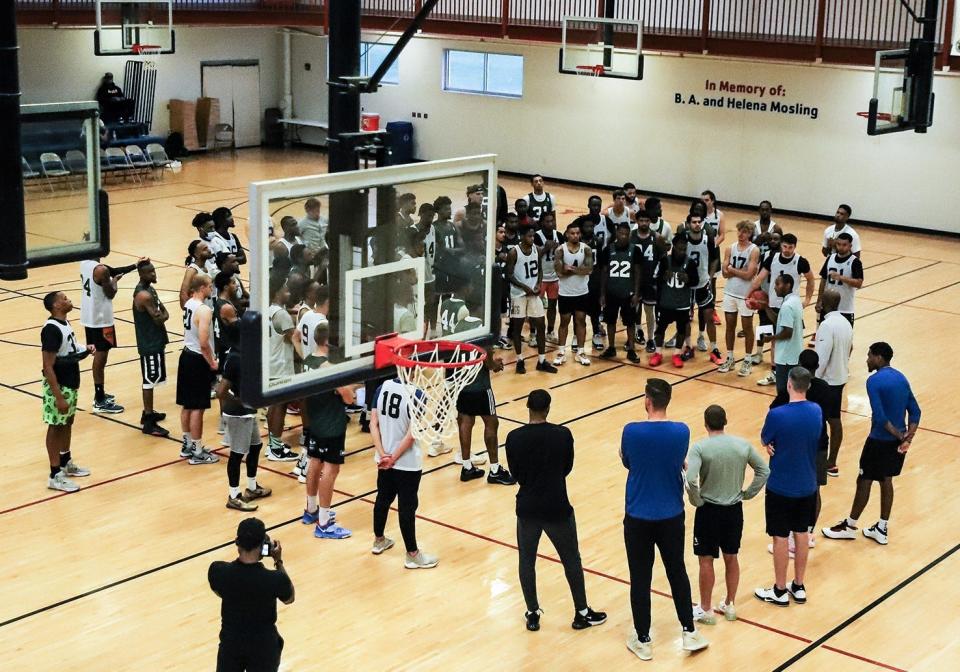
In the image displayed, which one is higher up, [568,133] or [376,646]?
[568,133]

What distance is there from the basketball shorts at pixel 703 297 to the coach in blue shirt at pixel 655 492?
270 inches

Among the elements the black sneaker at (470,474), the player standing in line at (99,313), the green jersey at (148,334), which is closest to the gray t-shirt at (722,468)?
the black sneaker at (470,474)

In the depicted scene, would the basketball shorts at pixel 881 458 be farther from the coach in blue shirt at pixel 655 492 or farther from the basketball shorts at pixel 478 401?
the basketball shorts at pixel 478 401

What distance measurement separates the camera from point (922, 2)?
892 inches

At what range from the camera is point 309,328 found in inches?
286

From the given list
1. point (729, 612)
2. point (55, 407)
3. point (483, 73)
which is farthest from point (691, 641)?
point (483, 73)

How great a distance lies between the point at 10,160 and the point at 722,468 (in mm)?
4623

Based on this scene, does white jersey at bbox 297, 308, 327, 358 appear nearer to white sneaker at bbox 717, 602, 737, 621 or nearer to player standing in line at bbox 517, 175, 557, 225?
white sneaker at bbox 717, 602, 737, 621

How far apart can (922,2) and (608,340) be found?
38.8 feet

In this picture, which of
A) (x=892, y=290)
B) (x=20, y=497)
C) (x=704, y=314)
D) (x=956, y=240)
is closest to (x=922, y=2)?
(x=956, y=240)

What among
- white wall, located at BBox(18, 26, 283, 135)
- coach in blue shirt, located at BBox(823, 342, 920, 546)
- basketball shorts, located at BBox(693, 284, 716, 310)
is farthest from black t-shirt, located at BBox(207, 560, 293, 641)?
white wall, located at BBox(18, 26, 283, 135)

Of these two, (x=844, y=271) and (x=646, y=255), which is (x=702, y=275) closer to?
(x=646, y=255)

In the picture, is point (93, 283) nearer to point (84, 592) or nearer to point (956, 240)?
point (84, 592)

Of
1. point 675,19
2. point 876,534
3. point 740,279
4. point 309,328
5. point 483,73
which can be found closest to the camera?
point 309,328
